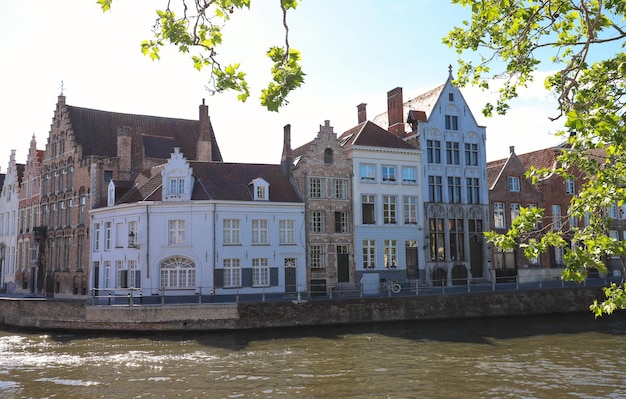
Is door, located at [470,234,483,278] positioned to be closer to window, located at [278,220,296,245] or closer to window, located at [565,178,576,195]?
window, located at [565,178,576,195]

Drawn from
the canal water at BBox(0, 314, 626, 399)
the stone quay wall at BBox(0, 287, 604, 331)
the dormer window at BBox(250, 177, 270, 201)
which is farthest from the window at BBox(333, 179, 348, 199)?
the canal water at BBox(0, 314, 626, 399)

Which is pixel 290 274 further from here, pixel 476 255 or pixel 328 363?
pixel 476 255

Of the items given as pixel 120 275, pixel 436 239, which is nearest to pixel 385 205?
pixel 436 239

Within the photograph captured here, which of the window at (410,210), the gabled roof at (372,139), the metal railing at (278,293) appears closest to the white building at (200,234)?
the metal railing at (278,293)

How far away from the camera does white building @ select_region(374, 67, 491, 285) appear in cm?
3766

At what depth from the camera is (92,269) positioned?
33.9 m

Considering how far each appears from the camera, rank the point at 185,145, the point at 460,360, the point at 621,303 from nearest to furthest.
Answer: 1. the point at 621,303
2. the point at 460,360
3. the point at 185,145

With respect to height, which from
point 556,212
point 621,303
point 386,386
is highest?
point 556,212

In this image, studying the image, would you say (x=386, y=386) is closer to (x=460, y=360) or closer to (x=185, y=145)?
(x=460, y=360)

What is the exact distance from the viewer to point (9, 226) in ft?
152

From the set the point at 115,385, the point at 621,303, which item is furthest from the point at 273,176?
the point at 621,303

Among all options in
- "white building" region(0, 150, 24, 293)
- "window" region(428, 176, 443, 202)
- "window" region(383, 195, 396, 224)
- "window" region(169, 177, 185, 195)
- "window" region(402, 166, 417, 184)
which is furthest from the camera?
"white building" region(0, 150, 24, 293)

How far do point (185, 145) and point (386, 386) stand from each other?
99.9ft

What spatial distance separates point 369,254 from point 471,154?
11.5m
